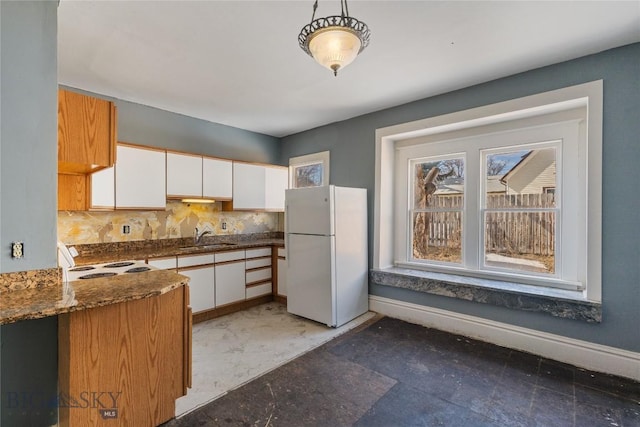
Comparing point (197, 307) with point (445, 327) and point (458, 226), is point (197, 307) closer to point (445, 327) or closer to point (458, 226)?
point (445, 327)

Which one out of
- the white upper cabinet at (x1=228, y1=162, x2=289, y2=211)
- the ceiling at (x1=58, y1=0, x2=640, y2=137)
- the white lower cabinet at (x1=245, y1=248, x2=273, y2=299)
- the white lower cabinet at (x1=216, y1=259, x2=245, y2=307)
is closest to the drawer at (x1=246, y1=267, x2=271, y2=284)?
the white lower cabinet at (x1=245, y1=248, x2=273, y2=299)

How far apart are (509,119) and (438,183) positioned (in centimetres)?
96

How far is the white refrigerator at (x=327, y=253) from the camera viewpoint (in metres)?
3.32

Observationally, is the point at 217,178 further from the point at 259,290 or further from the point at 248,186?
the point at 259,290

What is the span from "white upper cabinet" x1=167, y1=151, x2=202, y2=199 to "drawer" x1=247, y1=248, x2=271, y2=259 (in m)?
0.98

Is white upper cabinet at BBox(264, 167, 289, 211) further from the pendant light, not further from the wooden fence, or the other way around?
the pendant light

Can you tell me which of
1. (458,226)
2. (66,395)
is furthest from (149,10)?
(458,226)

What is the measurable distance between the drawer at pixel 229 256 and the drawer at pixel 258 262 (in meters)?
0.15

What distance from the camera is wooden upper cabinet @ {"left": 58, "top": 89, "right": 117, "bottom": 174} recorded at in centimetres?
186

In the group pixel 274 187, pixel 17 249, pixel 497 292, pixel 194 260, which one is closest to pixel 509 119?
pixel 497 292

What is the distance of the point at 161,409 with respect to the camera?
6.00 feet

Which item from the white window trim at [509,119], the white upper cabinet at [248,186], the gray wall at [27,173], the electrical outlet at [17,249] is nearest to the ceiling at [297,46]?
the white window trim at [509,119]

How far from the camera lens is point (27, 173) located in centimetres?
157

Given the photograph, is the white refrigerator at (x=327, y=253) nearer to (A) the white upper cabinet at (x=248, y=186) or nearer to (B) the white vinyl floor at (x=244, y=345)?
(B) the white vinyl floor at (x=244, y=345)
